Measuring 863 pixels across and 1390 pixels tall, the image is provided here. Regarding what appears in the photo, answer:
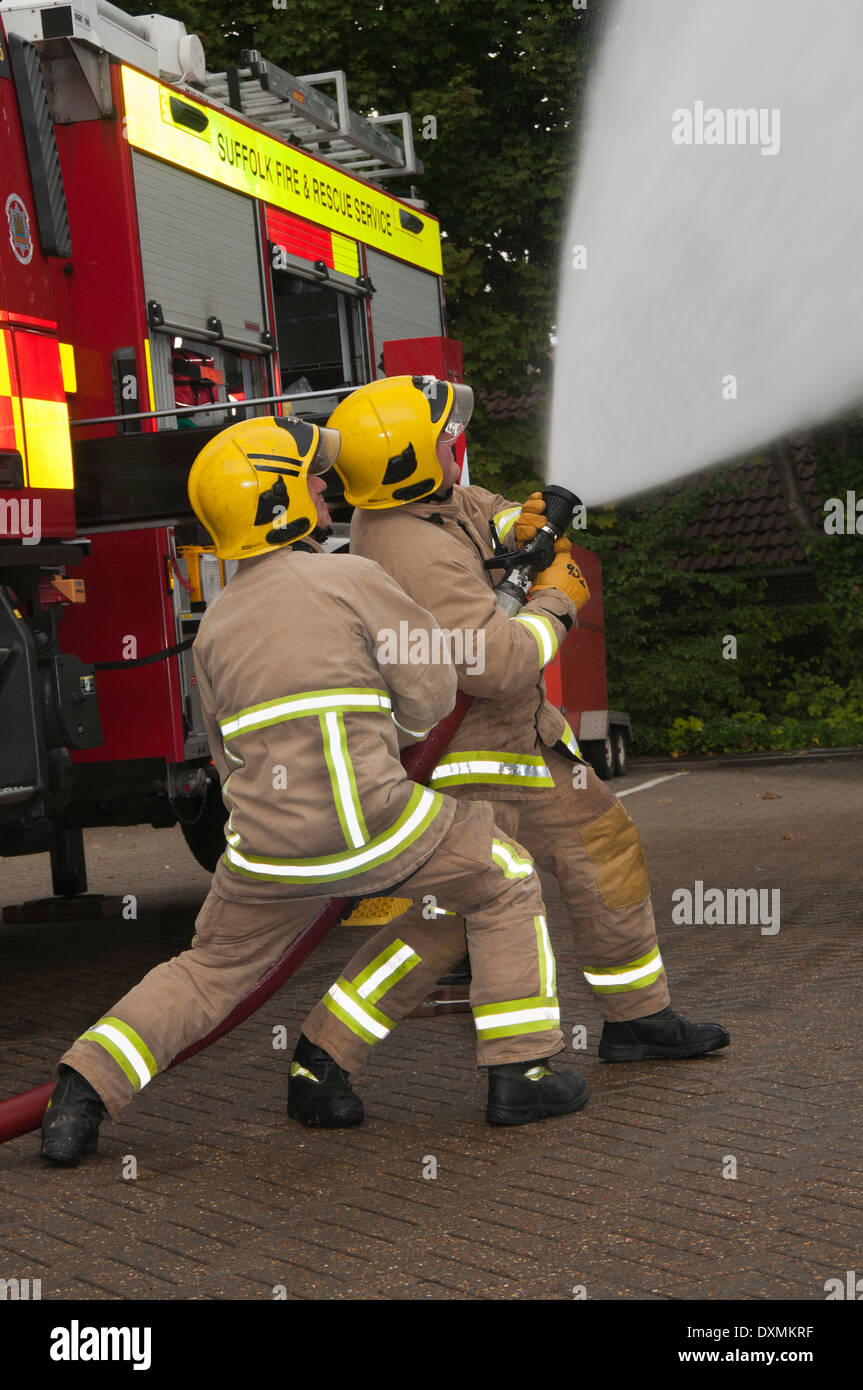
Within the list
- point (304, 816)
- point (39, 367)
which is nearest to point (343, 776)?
point (304, 816)

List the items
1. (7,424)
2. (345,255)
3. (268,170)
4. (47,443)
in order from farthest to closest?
(345,255) → (268,170) → (47,443) → (7,424)

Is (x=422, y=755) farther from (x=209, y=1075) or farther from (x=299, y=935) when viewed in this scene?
(x=209, y=1075)

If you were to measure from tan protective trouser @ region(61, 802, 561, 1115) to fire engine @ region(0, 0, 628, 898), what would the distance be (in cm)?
111

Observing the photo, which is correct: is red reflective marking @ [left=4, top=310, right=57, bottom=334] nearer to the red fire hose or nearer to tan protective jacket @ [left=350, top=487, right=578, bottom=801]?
tan protective jacket @ [left=350, top=487, right=578, bottom=801]

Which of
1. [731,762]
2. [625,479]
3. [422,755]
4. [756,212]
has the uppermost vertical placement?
[756,212]

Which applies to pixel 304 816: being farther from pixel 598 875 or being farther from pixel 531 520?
pixel 531 520

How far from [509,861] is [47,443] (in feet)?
6.64

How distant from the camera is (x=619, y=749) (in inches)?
664

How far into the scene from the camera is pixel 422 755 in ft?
14.7

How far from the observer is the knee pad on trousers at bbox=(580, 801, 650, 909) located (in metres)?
4.55

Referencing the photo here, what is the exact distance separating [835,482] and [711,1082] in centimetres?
1621

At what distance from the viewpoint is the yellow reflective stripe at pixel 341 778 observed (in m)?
3.97

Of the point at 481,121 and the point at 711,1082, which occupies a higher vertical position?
the point at 481,121
